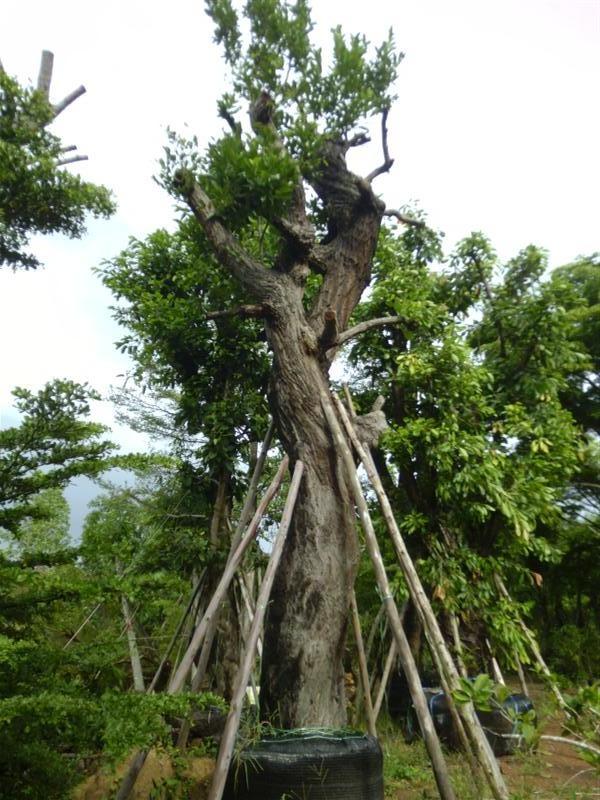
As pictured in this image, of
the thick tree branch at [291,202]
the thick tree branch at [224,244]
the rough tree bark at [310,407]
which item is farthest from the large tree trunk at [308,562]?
the thick tree branch at [291,202]

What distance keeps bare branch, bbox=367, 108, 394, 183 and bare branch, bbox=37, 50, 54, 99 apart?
2.93m

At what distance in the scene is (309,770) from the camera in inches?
103

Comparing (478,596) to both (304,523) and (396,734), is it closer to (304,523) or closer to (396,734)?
(396,734)

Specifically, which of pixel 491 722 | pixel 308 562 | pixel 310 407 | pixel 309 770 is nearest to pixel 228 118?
pixel 310 407

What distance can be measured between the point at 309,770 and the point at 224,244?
11.3 feet

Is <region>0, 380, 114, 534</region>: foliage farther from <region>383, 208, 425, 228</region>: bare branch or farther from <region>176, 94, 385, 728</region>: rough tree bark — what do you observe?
<region>383, 208, 425, 228</region>: bare branch

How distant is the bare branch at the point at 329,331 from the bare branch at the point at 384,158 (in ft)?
5.35

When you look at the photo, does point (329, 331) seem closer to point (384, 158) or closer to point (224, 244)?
point (224, 244)

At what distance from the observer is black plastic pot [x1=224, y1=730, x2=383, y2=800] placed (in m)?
2.58

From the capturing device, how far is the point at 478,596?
4918 mm

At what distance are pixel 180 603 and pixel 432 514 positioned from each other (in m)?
2.83

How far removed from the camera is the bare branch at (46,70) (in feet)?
16.6

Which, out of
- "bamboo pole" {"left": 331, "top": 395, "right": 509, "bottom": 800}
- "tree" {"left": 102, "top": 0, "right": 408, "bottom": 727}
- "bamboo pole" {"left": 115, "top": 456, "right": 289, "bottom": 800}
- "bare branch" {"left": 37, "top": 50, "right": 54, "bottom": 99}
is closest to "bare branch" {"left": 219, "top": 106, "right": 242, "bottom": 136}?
"tree" {"left": 102, "top": 0, "right": 408, "bottom": 727}

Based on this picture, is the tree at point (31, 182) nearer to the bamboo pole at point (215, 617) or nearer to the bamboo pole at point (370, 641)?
the bamboo pole at point (215, 617)
